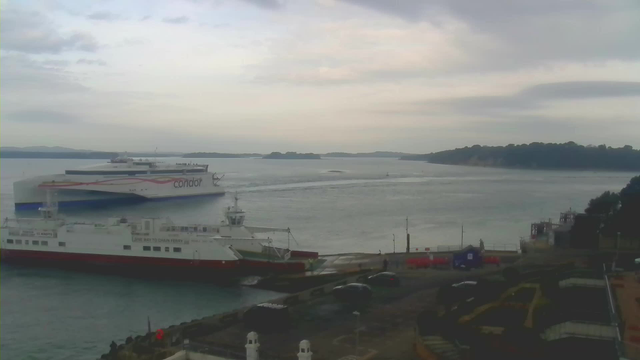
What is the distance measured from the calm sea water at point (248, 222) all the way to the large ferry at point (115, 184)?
9.11 ft

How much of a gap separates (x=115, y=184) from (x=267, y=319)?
54.4m

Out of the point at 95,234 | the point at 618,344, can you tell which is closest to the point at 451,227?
the point at 95,234

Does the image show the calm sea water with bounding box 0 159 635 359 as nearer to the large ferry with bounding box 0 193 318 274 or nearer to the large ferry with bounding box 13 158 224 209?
the large ferry with bounding box 0 193 318 274

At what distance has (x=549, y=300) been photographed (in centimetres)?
1231

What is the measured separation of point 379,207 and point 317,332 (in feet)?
143

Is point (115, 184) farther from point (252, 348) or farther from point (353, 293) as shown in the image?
point (252, 348)

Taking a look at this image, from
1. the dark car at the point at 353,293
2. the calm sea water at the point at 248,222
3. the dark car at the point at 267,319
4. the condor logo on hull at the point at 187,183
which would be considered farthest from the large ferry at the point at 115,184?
the dark car at the point at 267,319

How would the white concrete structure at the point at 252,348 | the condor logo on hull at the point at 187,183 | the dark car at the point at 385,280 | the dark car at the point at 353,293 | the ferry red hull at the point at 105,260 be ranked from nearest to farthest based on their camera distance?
the white concrete structure at the point at 252,348 < the dark car at the point at 353,293 < the dark car at the point at 385,280 < the ferry red hull at the point at 105,260 < the condor logo on hull at the point at 187,183

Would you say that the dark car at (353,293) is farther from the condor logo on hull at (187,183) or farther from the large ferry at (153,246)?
the condor logo on hull at (187,183)

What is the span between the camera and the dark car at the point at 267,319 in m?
13.3

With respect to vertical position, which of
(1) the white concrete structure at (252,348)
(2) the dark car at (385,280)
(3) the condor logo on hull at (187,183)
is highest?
(3) the condor logo on hull at (187,183)

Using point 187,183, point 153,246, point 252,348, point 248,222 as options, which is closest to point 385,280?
point 252,348

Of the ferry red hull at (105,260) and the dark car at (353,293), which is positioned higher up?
the dark car at (353,293)

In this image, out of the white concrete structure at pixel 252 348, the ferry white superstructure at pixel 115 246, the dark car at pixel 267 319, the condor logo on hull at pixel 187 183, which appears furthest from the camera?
the condor logo on hull at pixel 187 183
